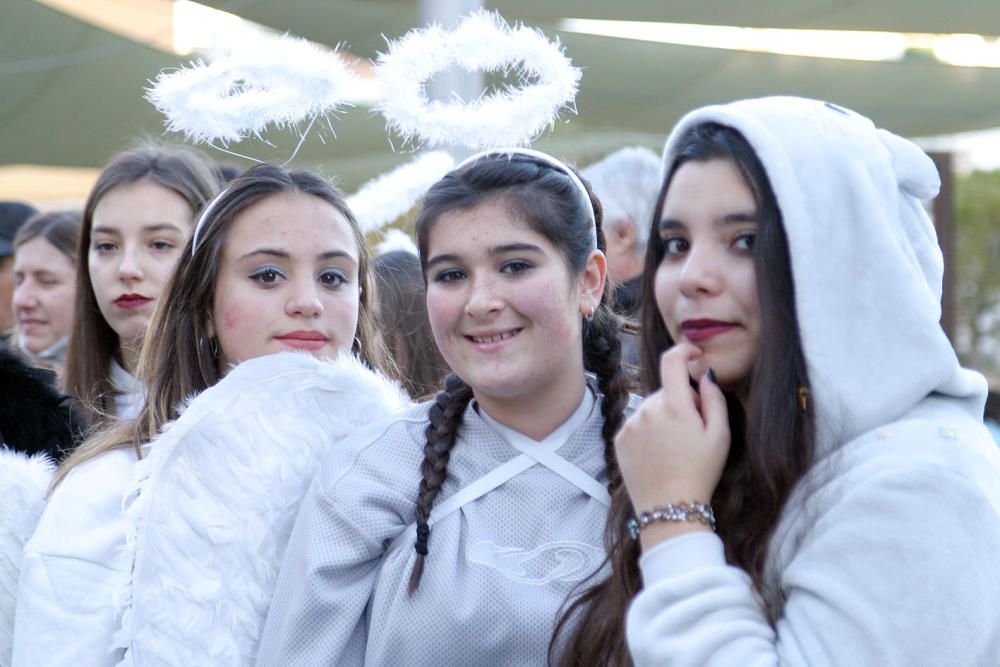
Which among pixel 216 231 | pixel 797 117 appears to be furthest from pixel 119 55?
pixel 797 117

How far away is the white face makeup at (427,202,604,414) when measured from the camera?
2.18m

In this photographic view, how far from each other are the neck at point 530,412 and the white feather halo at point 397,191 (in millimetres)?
757

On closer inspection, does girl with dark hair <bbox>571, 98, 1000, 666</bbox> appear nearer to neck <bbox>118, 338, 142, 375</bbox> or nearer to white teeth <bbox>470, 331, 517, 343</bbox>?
white teeth <bbox>470, 331, 517, 343</bbox>

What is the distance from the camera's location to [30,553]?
2344mm

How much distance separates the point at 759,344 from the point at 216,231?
1.31 meters

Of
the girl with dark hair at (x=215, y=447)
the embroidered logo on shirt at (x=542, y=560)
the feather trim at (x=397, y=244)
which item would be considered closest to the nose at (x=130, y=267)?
the girl with dark hair at (x=215, y=447)

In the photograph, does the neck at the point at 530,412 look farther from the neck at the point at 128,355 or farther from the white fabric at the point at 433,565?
the neck at the point at 128,355

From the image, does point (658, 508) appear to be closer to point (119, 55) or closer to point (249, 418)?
point (249, 418)

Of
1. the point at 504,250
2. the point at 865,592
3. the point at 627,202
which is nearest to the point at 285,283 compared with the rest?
the point at 504,250

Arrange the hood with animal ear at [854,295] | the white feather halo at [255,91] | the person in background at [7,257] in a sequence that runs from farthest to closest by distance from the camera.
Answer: the person in background at [7,257]
the white feather halo at [255,91]
the hood with animal ear at [854,295]

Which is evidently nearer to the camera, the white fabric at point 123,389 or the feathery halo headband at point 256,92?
the feathery halo headband at point 256,92

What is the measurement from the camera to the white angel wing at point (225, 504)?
220 cm

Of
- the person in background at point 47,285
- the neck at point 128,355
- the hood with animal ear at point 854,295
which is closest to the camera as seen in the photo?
the hood with animal ear at point 854,295

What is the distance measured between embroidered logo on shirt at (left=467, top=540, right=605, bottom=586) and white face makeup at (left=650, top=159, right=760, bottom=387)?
0.40 m
